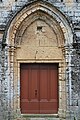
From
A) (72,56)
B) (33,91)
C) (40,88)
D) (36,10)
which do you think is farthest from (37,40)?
(33,91)

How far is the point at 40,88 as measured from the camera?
12656 millimetres

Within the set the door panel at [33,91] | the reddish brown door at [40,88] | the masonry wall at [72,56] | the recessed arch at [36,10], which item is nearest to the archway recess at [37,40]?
the recessed arch at [36,10]

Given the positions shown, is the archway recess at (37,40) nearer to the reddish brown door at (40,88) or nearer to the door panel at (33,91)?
the reddish brown door at (40,88)

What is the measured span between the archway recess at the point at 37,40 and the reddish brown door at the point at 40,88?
0.29 meters

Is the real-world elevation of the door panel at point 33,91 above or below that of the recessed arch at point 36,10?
below

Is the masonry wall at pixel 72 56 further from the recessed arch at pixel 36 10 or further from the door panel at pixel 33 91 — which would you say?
the door panel at pixel 33 91

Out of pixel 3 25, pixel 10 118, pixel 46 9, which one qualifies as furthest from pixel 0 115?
pixel 46 9

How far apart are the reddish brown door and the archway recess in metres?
0.29

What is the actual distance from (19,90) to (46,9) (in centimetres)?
285

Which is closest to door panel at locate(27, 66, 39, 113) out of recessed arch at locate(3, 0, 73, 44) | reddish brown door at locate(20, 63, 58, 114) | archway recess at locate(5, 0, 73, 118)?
reddish brown door at locate(20, 63, 58, 114)

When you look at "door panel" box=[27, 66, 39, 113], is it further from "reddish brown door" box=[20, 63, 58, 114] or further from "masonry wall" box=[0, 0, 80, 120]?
"masonry wall" box=[0, 0, 80, 120]

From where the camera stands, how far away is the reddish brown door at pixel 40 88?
1265 centimetres

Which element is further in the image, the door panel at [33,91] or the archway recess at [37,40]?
the door panel at [33,91]

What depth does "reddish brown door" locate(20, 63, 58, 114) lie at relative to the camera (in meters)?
12.6
